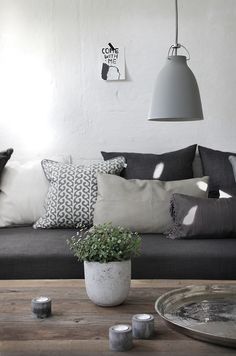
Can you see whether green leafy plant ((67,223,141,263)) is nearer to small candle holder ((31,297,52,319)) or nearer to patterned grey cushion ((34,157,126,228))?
small candle holder ((31,297,52,319))

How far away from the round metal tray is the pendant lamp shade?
29.5 inches

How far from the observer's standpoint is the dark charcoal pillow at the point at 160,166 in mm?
2902

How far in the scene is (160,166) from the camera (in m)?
2.92

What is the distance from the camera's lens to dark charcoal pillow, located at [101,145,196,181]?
2.90 meters

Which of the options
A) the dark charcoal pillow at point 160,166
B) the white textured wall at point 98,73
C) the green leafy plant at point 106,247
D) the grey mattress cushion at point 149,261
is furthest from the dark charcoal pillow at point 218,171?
the green leafy plant at point 106,247

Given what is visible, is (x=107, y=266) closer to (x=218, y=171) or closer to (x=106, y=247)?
(x=106, y=247)

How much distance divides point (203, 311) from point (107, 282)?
0.31 m

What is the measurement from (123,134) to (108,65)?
485 mm

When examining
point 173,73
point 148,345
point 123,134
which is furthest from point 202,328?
point 123,134

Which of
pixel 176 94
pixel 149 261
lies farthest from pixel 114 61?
pixel 149 261

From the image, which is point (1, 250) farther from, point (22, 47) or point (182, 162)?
point (22, 47)

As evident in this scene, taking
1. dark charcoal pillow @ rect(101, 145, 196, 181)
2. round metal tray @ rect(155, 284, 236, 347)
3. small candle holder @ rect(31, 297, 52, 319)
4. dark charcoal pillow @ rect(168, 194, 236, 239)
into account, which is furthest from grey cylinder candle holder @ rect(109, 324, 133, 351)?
dark charcoal pillow @ rect(101, 145, 196, 181)

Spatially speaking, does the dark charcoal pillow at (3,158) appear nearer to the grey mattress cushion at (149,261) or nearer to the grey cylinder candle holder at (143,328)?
the grey mattress cushion at (149,261)

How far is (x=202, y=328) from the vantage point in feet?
4.30
